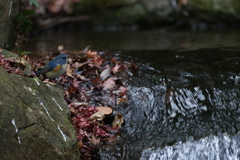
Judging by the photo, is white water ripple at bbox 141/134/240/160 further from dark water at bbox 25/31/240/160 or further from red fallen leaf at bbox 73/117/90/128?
red fallen leaf at bbox 73/117/90/128

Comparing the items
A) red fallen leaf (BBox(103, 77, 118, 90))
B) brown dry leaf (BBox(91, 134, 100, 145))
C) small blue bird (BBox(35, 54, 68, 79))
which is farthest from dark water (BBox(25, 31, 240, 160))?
small blue bird (BBox(35, 54, 68, 79))

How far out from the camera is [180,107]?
3.80 metres

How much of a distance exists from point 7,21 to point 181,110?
283cm

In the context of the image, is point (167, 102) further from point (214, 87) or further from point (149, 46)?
point (149, 46)

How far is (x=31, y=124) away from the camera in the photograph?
269 centimetres

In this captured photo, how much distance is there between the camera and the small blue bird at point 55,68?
382cm

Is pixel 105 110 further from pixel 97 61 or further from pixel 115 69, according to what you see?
pixel 97 61

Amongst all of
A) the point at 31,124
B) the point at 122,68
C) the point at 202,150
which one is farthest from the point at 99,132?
the point at 122,68

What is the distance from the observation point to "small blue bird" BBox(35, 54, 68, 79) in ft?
12.5

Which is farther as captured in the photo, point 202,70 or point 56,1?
point 56,1

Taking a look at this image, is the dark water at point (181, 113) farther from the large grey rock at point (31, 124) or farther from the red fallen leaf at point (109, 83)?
the large grey rock at point (31, 124)

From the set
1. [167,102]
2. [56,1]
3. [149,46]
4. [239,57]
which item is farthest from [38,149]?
[56,1]

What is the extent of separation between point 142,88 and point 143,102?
25 centimetres

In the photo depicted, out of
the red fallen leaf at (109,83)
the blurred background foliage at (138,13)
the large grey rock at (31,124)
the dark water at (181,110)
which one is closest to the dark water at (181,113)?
the dark water at (181,110)
